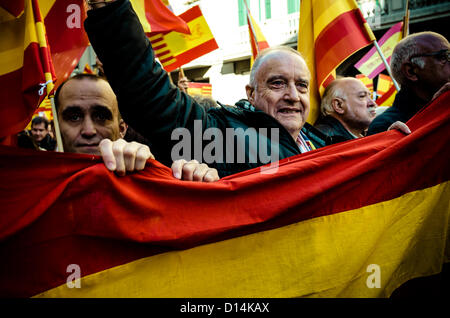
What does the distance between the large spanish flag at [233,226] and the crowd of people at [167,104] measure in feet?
0.39

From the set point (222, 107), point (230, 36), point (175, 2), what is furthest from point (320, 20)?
point (175, 2)

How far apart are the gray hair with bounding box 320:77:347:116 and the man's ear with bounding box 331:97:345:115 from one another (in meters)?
0.02

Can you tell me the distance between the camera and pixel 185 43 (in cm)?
456

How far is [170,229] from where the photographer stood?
1171 mm

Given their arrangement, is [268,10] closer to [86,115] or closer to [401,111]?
[401,111]

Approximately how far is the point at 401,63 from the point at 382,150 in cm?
133

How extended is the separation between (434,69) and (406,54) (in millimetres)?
216

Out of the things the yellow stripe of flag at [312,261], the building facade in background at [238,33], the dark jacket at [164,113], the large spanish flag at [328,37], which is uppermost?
the building facade in background at [238,33]

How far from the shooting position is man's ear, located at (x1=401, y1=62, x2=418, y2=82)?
234 centimetres

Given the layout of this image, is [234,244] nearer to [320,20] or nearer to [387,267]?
[387,267]

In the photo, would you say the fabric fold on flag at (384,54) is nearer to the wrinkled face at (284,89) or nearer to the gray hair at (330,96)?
the gray hair at (330,96)

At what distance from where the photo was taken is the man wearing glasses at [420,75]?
224 cm

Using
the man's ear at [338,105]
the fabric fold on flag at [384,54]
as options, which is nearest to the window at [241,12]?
the fabric fold on flag at [384,54]
